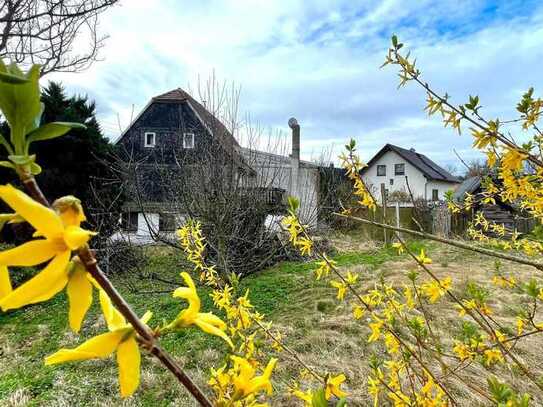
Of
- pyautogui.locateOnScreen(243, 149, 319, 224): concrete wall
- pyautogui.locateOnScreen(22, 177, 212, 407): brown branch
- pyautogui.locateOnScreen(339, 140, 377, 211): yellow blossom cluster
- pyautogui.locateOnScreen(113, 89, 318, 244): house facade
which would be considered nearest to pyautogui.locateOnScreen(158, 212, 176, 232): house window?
pyautogui.locateOnScreen(113, 89, 318, 244): house facade

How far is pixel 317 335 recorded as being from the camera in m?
4.46

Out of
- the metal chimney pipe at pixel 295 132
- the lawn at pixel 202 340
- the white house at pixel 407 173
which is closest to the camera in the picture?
the lawn at pixel 202 340

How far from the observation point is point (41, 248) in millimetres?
349

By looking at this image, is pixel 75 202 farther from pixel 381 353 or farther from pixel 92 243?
pixel 92 243

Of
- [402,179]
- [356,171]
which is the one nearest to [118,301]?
[356,171]

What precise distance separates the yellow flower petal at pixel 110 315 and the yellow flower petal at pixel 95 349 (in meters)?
0.02

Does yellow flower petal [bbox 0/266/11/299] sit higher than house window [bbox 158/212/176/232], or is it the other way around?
yellow flower petal [bbox 0/266/11/299]

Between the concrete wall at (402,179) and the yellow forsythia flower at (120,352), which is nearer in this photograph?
the yellow forsythia flower at (120,352)

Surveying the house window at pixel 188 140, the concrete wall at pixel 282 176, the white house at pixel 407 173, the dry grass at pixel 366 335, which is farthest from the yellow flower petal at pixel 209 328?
the white house at pixel 407 173

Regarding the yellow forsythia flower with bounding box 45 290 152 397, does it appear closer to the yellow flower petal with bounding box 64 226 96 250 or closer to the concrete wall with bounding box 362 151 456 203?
the yellow flower petal with bounding box 64 226 96 250

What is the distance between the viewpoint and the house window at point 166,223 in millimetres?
6817

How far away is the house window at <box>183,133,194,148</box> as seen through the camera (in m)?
6.88

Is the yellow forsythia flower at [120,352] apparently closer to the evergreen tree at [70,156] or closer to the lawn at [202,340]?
the lawn at [202,340]

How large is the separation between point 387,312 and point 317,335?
2875 mm
